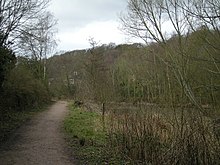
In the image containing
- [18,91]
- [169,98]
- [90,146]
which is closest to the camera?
[169,98]

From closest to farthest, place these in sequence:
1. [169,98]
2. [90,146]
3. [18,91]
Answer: [169,98] < [90,146] < [18,91]

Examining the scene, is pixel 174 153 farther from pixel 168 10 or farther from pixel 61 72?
pixel 61 72

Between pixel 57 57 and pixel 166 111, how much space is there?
2011 inches

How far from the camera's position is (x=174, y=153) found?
871 cm

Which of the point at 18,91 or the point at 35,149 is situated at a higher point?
the point at 18,91

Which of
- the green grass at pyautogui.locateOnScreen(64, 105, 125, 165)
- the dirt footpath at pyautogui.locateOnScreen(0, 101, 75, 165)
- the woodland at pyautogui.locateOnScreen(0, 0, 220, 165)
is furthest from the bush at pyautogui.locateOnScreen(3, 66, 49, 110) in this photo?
the green grass at pyautogui.locateOnScreen(64, 105, 125, 165)

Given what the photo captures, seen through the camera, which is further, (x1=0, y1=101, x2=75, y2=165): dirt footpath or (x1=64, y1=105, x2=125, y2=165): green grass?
(x1=64, y1=105, x2=125, y2=165): green grass

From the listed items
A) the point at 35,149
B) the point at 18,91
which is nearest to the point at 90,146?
the point at 35,149

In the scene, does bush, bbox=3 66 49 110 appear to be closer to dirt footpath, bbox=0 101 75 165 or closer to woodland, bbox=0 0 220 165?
woodland, bbox=0 0 220 165

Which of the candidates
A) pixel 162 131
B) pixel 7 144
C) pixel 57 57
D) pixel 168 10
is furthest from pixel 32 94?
pixel 57 57

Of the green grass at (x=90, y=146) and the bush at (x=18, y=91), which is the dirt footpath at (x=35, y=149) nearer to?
the green grass at (x=90, y=146)

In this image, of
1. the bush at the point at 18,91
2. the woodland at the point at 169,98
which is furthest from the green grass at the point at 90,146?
the bush at the point at 18,91

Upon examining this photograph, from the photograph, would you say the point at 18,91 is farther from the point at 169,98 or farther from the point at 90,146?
the point at 169,98

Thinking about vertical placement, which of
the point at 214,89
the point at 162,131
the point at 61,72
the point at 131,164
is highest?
the point at 61,72
